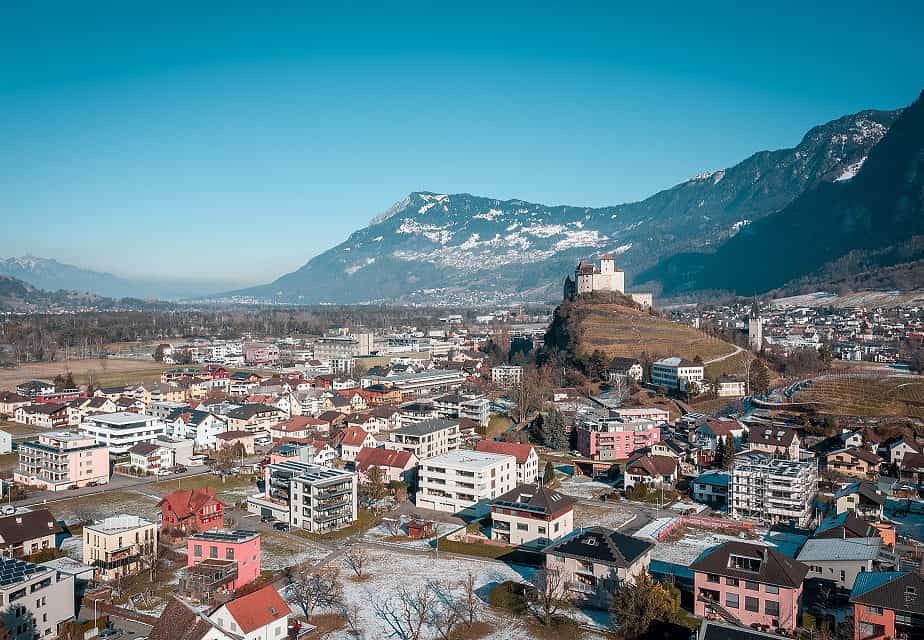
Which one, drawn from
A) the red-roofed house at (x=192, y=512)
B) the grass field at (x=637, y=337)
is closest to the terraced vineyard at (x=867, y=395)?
the grass field at (x=637, y=337)

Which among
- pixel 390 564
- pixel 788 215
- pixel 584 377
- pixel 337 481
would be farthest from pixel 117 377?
pixel 788 215

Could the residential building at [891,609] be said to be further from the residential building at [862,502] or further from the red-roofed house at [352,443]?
the red-roofed house at [352,443]

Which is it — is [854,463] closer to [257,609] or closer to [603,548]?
[603,548]

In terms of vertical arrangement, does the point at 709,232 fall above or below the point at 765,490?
above

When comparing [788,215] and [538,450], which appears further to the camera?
[788,215]

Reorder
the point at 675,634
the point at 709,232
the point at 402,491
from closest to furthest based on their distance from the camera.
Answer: the point at 675,634
the point at 402,491
the point at 709,232

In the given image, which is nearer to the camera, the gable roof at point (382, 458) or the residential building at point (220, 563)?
the residential building at point (220, 563)

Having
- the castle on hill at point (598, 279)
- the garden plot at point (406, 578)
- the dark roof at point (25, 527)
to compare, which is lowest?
the garden plot at point (406, 578)

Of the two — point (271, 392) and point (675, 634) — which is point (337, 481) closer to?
point (675, 634)
